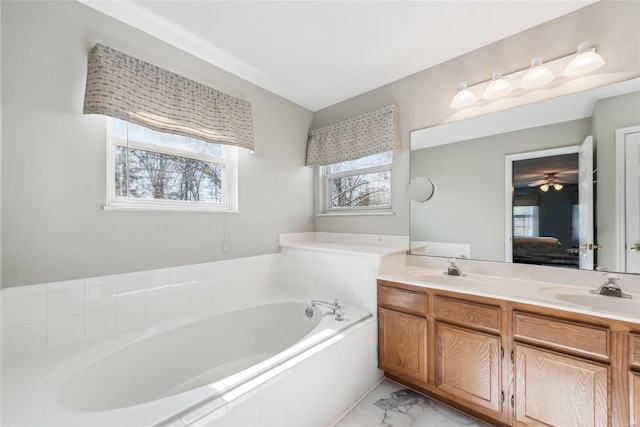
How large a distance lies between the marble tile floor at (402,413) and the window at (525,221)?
126 centimetres

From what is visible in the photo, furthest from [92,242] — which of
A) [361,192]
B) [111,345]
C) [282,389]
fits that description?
[361,192]

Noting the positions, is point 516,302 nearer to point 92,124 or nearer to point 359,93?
point 359,93

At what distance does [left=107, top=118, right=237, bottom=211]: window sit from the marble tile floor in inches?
71.8

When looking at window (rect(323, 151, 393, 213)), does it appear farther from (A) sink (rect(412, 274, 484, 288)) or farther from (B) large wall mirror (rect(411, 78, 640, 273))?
(A) sink (rect(412, 274, 484, 288))

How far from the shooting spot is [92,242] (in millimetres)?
1632

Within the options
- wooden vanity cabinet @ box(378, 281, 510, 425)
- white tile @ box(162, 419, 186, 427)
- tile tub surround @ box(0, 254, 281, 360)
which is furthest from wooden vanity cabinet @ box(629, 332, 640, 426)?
tile tub surround @ box(0, 254, 281, 360)

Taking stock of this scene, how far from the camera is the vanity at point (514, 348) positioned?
1233 millimetres

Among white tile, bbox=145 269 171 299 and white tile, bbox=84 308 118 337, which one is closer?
white tile, bbox=84 308 118 337

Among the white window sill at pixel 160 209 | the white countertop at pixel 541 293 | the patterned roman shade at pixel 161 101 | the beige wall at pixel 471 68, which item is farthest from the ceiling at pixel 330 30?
the white countertop at pixel 541 293

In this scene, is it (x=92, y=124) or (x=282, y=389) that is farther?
(x=92, y=124)

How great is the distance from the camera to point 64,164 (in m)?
1.54

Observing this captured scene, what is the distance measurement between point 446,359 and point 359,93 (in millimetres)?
2433

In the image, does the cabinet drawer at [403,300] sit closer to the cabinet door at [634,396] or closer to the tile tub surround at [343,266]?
the tile tub surround at [343,266]

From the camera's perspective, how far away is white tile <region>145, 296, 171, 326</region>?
6.03 ft
